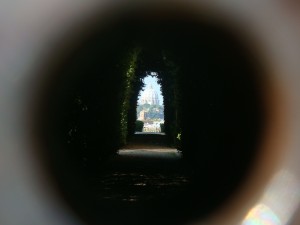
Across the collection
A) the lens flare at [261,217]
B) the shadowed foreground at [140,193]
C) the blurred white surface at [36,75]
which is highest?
the blurred white surface at [36,75]

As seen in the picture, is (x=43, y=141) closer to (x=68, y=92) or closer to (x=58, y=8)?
(x=68, y=92)

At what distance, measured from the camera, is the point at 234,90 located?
662 cm

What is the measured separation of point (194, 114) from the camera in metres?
10.6

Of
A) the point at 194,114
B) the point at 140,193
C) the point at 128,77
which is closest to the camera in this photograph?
the point at 140,193

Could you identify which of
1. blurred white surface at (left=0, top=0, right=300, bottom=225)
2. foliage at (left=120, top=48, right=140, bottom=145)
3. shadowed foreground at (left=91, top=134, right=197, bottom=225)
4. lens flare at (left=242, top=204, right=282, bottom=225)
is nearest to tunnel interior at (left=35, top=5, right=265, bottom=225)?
shadowed foreground at (left=91, top=134, right=197, bottom=225)

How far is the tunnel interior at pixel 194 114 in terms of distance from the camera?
5918 mm

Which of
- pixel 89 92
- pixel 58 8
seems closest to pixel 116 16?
pixel 58 8

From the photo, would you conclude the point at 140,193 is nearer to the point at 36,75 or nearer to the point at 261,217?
the point at 261,217

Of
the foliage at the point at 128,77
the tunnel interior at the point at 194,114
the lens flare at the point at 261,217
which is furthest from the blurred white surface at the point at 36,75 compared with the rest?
the foliage at the point at 128,77

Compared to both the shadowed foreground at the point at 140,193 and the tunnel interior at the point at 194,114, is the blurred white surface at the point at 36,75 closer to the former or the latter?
the tunnel interior at the point at 194,114

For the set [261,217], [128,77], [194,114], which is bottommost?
[261,217]

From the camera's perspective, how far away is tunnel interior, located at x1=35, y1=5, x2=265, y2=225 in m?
5.92

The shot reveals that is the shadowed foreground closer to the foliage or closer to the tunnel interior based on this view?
the tunnel interior

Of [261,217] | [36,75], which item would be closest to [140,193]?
[261,217]
